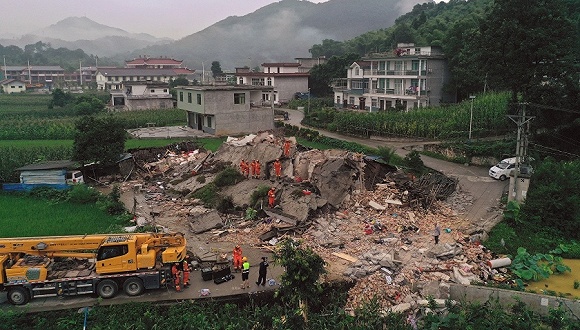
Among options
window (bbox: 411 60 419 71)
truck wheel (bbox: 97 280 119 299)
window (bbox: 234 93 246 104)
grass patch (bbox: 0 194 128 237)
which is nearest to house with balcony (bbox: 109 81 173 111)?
window (bbox: 234 93 246 104)

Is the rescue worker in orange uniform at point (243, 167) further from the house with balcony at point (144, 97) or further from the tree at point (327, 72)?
the house with balcony at point (144, 97)

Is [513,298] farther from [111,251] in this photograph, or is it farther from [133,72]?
[133,72]

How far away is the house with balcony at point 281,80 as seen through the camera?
207ft

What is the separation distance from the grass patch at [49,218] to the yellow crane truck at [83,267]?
15.7ft

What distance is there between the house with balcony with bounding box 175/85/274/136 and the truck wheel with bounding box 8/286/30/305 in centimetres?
2939

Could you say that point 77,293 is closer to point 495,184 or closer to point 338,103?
point 495,184

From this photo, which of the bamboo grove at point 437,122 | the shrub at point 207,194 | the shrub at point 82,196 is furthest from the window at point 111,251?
the bamboo grove at point 437,122

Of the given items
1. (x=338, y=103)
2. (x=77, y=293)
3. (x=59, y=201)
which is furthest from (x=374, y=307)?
(x=338, y=103)

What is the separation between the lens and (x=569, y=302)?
12516 mm

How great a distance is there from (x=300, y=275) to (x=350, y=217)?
8006 mm

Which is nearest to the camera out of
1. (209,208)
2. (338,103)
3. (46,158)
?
(209,208)

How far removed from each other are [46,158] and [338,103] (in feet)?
122

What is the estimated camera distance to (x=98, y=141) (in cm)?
2631

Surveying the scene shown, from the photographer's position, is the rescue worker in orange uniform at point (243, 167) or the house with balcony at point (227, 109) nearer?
the rescue worker in orange uniform at point (243, 167)
